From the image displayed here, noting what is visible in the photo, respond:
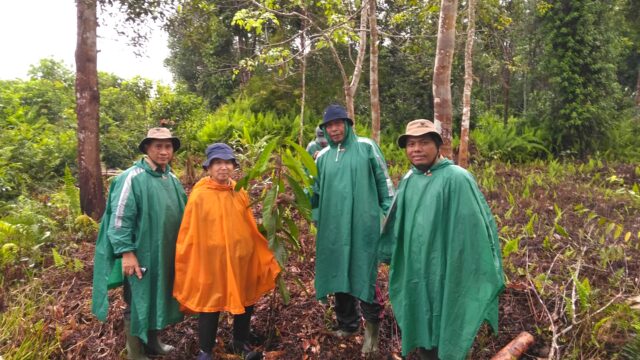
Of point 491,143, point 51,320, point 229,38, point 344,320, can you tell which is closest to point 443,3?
point 344,320

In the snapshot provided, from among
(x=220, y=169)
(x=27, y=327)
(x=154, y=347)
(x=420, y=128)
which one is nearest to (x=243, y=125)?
(x=27, y=327)

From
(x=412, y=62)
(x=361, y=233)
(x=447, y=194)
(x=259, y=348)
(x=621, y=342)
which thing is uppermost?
(x=412, y=62)

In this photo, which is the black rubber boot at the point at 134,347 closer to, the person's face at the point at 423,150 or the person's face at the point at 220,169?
the person's face at the point at 220,169

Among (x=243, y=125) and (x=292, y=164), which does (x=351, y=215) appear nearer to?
(x=292, y=164)

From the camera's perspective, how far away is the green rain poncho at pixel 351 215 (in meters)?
3.23

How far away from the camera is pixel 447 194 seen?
8.08 ft

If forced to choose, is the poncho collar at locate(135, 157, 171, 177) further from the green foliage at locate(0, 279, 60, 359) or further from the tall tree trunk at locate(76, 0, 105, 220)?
the tall tree trunk at locate(76, 0, 105, 220)

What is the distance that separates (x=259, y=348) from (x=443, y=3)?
11.9ft

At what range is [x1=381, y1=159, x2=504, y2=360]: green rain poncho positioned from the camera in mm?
2357

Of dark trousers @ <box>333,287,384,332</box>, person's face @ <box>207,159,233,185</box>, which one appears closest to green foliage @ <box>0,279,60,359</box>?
person's face @ <box>207,159,233,185</box>

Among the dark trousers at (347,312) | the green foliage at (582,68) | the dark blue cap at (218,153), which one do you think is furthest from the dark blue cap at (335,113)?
the green foliage at (582,68)

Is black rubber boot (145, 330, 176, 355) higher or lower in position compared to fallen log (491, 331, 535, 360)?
lower

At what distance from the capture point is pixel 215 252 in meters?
2.96

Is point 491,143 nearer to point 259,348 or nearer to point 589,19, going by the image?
point 589,19
